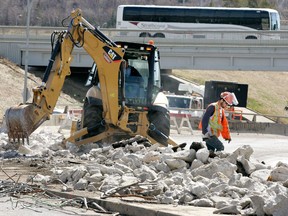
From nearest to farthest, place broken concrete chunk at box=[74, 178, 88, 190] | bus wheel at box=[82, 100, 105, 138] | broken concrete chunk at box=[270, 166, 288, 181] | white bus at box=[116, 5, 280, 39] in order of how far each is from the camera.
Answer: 1. broken concrete chunk at box=[270, 166, 288, 181]
2. broken concrete chunk at box=[74, 178, 88, 190]
3. bus wheel at box=[82, 100, 105, 138]
4. white bus at box=[116, 5, 280, 39]

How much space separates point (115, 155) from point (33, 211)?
7.10 metres

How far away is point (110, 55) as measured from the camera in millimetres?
25812

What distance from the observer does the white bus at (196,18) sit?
252 ft

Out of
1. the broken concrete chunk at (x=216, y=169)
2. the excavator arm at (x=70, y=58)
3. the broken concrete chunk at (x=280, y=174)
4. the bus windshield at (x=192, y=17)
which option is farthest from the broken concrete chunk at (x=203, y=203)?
the bus windshield at (x=192, y=17)

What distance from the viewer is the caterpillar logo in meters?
25.8

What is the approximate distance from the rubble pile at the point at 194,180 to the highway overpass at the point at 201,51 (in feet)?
136

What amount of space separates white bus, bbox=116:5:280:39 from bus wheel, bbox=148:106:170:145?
50.3 meters

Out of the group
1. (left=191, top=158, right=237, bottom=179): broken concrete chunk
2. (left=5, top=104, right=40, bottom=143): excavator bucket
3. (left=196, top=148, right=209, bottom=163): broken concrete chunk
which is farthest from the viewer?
(left=5, top=104, right=40, bottom=143): excavator bucket

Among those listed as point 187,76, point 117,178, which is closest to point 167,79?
point 187,76

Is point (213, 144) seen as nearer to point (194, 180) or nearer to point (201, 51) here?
point (194, 180)

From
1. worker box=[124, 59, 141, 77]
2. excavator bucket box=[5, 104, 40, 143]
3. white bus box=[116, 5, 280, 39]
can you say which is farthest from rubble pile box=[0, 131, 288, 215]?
white bus box=[116, 5, 280, 39]

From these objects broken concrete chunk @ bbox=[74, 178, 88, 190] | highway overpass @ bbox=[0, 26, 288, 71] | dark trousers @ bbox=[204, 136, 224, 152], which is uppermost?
dark trousers @ bbox=[204, 136, 224, 152]

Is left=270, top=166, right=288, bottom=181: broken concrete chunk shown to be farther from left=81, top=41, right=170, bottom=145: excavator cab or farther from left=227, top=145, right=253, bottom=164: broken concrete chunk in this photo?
left=81, top=41, right=170, bottom=145: excavator cab

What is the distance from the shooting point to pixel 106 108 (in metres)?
26.1
